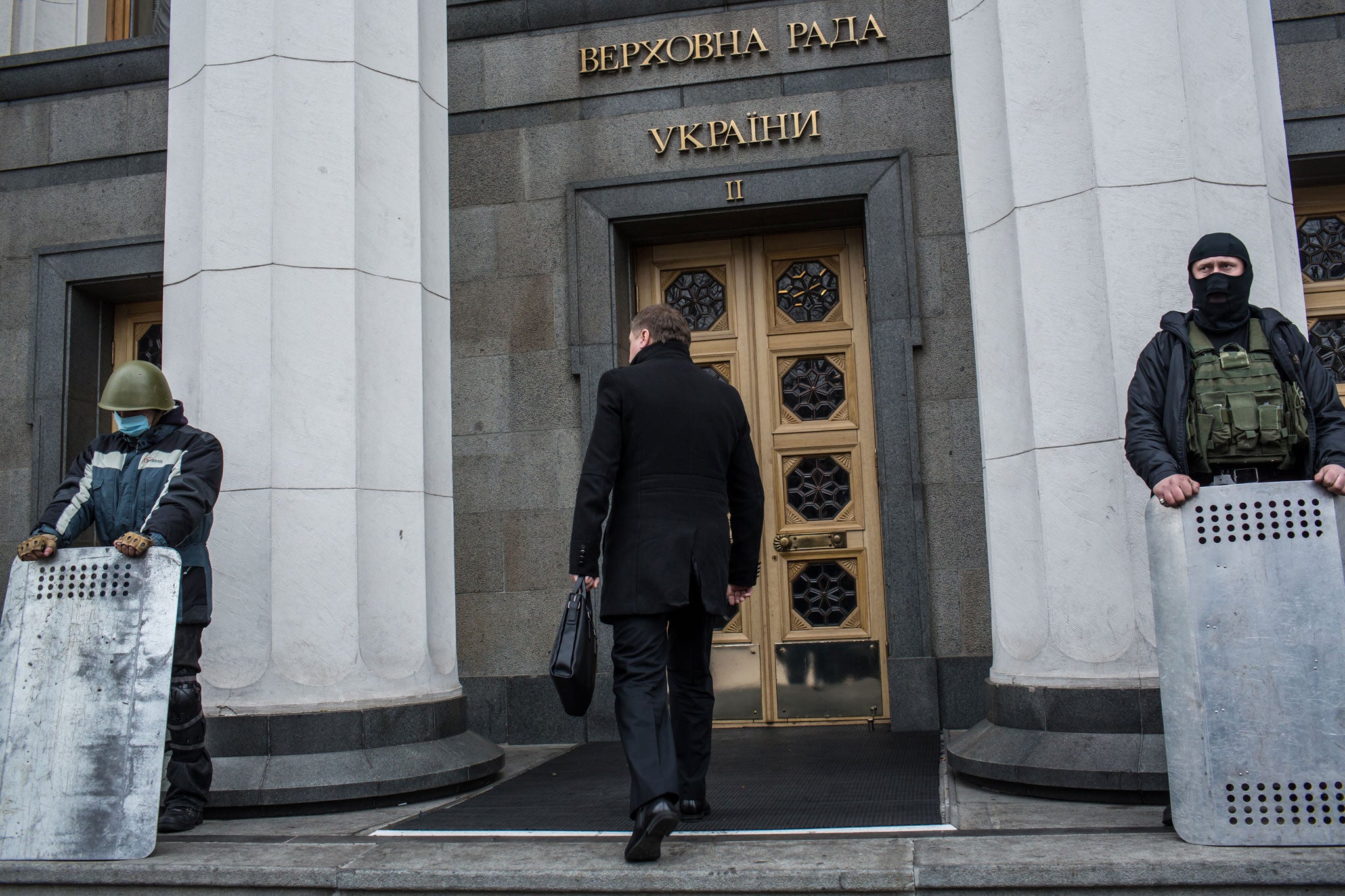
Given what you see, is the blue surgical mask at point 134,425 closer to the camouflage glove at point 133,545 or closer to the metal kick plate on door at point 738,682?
the camouflage glove at point 133,545

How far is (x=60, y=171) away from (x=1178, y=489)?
8.70 m

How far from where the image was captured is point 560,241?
28.5 ft

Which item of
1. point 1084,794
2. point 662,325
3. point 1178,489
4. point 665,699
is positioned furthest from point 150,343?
point 1178,489

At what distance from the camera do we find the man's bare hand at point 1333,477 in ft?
13.0

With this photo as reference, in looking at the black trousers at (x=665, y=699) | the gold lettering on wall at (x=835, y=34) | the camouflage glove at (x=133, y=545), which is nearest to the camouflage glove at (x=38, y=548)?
the camouflage glove at (x=133, y=545)

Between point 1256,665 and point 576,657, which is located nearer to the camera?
point 1256,665

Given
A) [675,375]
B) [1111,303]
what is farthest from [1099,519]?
[675,375]

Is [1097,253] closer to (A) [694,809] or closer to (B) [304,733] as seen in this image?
(A) [694,809]

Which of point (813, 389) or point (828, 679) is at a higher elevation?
point (813, 389)

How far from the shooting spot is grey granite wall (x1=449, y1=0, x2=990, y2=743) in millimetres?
8086

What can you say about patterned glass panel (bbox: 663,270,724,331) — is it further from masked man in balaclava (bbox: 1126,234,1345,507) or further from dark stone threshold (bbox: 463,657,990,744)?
masked man in balaclava (bbox: 1126,234,1345,507)

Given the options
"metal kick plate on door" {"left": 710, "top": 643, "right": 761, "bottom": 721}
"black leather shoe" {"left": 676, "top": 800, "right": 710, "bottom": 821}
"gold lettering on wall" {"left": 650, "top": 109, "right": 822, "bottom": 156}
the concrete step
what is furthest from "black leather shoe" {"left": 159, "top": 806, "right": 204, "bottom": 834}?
"gold lettering on wall" {"left": 650, "top": 109, "right": 822, "bottom": 156}

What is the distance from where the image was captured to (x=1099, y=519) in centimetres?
541

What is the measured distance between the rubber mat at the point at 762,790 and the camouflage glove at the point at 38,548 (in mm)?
1776
